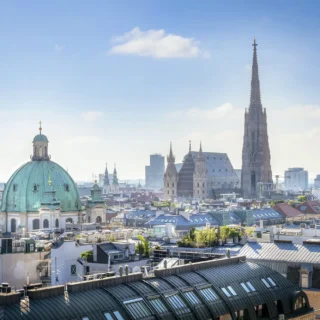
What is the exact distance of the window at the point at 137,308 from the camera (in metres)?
42.5

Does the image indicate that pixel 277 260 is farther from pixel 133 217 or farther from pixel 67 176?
pixel 133 217

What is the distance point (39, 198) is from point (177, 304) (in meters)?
105

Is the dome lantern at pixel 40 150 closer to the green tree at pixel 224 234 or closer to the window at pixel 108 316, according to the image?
the green tree at pixel 224 234

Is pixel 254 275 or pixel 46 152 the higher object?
pixel 46 152

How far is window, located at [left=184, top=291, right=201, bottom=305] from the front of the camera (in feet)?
151

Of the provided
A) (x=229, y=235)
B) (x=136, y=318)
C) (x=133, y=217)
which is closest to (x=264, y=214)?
(x=133, y=217)

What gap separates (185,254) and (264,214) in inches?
4329

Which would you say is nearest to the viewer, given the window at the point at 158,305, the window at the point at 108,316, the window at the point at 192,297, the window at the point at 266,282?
the window at the point at 108,316

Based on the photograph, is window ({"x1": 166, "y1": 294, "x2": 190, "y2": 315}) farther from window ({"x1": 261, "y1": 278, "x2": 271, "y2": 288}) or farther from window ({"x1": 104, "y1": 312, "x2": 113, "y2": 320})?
window ({"x1": 261, "y1": 278, "x2": 271, "y2": 288})

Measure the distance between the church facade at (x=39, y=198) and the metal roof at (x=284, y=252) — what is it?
79.3 metres

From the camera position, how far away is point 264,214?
7224 inches

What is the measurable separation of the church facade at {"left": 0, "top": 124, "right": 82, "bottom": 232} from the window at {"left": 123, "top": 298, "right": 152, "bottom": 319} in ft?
329

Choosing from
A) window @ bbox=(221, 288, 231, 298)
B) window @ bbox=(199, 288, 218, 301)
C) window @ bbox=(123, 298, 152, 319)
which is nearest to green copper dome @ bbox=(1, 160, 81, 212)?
window @ bbox=(221, 288, 231, 298)

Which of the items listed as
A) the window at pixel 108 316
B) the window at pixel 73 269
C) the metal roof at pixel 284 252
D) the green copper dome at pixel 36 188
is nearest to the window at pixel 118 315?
the window at pixel 108 316
